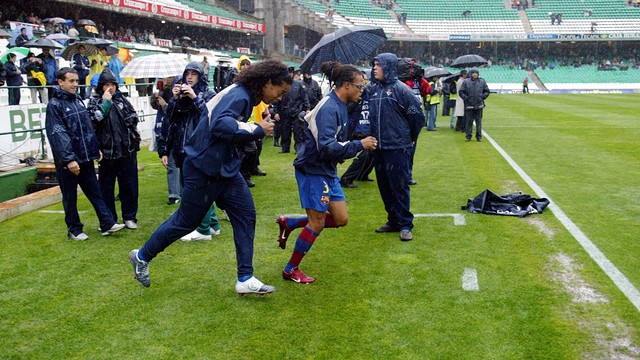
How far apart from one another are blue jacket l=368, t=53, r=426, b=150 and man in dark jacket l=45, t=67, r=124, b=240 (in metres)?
3.00

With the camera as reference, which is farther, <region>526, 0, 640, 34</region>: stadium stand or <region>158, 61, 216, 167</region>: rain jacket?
<region>526, 0, 640, 34</region>: stadium stand

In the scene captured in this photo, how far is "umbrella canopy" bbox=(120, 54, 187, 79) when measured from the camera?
24.7 ft

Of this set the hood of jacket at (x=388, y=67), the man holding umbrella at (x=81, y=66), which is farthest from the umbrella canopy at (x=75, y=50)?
the hood of jacket at (x=388, y=67)

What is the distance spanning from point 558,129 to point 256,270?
13.6 m

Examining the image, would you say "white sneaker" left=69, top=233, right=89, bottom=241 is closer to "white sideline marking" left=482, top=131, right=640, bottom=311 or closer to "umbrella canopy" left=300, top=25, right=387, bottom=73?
"umbrella canopy" left=300, top=25, right=387, bottom=73

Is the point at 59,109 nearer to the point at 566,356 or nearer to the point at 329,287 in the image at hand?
the point at 329,287

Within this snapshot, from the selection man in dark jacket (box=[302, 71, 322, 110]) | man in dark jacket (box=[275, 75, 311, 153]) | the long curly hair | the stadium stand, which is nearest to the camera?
the long curly hair

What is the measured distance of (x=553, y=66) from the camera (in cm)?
5912

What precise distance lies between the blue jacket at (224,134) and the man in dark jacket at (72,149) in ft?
7.41

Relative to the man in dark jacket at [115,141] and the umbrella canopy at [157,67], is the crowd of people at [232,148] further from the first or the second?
the umbrella canopy at [157,67]

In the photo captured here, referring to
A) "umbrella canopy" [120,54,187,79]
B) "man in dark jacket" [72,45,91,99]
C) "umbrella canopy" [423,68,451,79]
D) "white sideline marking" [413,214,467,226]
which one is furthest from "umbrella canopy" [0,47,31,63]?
"white sideline marking" [413,214,467,226]

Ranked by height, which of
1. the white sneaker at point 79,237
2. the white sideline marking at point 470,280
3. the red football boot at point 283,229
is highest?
the red football boot at point 283,229

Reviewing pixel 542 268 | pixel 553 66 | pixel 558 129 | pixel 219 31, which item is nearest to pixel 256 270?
pixel 542 268

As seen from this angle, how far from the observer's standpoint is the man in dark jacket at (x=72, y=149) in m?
6.12
